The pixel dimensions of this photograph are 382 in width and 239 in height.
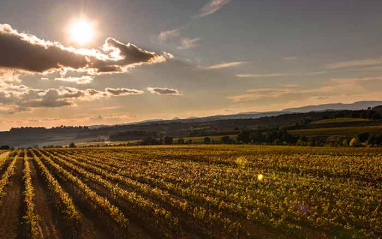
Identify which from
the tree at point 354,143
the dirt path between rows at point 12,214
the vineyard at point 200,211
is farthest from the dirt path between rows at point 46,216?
the tree at point 354,143

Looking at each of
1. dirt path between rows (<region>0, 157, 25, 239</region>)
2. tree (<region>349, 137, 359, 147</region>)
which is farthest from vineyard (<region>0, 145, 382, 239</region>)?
tree (<region>349, 137, 359, 147</region>)

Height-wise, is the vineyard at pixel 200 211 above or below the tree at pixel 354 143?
above

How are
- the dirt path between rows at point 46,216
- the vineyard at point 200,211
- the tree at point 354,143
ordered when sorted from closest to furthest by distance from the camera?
1. the vineyard at point 200,211
2. the dirt path between rows at point 46,216
3. the tree at point 354,143

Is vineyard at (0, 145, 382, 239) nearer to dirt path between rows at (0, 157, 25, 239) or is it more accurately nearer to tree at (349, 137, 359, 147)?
dirt path between rows at (0, 157, 25, 239)

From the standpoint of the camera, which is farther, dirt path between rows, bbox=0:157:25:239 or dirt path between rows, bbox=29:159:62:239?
dirt path between rows, bbox=0:157:25:239

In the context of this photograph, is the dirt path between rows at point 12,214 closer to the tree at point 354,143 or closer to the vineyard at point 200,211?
the vineyard at point 200,211

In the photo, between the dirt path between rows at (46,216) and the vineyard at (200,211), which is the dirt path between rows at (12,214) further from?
the dirt path between rows at (46,216)

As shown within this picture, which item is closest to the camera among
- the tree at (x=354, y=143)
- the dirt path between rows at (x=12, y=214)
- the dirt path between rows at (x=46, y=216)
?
the dirt path between rows at (x=46, y=216)

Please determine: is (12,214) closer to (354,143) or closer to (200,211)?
(200,211)

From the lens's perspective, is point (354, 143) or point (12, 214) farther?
point (354, 143)

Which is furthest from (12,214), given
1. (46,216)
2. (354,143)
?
(354,143)

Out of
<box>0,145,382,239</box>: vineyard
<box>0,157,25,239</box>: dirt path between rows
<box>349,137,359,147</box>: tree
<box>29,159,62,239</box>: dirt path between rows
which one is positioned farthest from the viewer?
<box>349,137,359,147</box>: tree

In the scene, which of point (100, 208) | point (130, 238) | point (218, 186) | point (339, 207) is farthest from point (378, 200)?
point (100, 208)

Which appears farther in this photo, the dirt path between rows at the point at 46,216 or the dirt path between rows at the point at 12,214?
the dirt path between rows at the point at 12,214
